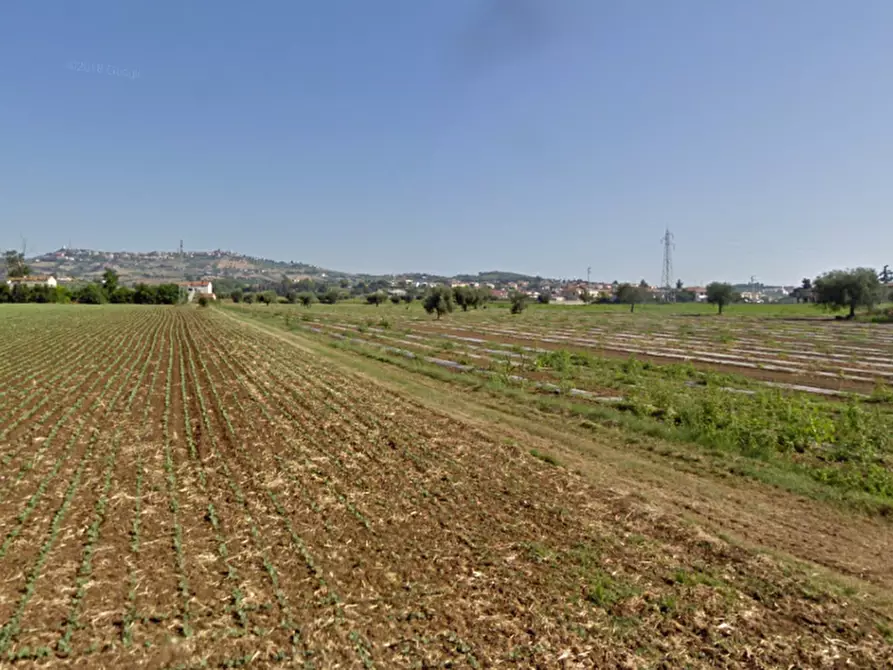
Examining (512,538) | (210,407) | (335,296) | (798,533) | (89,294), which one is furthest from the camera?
(335,296)

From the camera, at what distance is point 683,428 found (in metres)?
14.3

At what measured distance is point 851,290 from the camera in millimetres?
78938

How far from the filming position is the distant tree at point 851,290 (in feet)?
257

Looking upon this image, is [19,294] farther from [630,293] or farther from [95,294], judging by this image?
[630,293]

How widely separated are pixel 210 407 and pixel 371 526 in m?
9.91

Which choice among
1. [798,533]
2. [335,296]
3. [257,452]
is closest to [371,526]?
[257,452]

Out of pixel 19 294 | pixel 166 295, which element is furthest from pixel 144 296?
pixel 19 294

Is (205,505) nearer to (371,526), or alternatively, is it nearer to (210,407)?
(371,526)

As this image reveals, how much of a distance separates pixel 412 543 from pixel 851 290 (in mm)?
95819

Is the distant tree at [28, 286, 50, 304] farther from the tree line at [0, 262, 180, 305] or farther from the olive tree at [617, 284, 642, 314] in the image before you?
the olive tree at [617, 284, 642, 314]

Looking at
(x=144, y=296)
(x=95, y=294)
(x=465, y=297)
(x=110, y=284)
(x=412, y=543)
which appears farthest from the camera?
(x=110, y=284)

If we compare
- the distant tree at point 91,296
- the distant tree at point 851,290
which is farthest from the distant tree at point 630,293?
the distant tree at point 91,296

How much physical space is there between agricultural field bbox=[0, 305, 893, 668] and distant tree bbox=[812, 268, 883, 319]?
80333mm

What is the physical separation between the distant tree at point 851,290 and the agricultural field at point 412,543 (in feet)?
264
